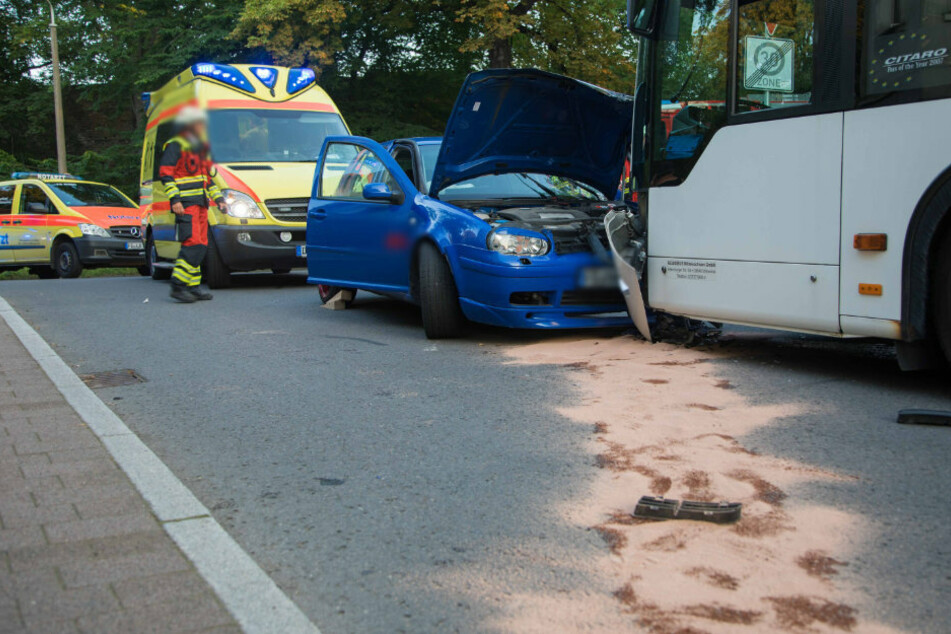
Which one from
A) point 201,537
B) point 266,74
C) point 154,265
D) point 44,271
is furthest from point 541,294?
point 44,271

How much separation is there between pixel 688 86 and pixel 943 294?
→ 2357 mm

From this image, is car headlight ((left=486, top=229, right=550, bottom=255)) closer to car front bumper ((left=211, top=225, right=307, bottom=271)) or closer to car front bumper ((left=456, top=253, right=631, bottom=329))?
car front bumper ((left=456, top=253, right=631, bottom=329))

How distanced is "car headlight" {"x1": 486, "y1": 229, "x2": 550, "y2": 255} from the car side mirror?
4.53ft

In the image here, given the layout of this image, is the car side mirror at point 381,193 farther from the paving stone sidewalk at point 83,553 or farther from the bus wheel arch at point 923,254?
the bus wheel arch at point 923,254

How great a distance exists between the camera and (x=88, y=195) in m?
19.2

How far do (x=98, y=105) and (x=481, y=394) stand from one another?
2409 cm

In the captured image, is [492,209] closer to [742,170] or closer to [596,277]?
[596,277]

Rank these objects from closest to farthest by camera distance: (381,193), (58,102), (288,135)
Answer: (381,193) < (288,135) < (58,102)

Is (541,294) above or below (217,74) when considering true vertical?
below

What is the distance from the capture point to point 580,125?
8938mm

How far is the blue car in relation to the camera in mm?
7523

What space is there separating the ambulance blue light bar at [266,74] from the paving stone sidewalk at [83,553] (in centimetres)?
763

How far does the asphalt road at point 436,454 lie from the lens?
313 cm

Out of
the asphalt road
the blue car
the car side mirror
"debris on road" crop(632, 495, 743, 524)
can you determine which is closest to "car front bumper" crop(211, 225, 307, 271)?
the blue car
